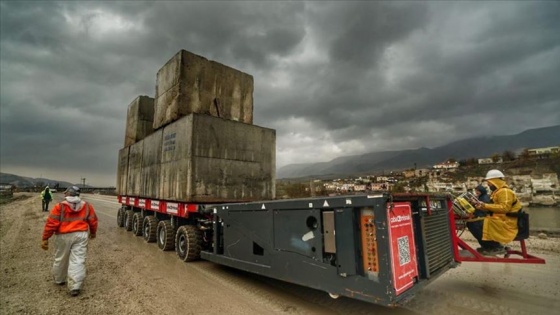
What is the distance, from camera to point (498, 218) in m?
4.77

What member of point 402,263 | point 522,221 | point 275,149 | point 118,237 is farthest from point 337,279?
point 118,237

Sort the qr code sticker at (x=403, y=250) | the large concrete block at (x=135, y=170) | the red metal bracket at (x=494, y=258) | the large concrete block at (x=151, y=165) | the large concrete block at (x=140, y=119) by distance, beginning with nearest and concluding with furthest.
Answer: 1. the qr code sticker at (x=403, y=250)
2. the red metal bracket at (x=494, y=258)
3. the large concrete block at (x=151, y=165)
4. the large concrete block at (x=135, y=170)
5. the large concrete block at (x=140, y=119)

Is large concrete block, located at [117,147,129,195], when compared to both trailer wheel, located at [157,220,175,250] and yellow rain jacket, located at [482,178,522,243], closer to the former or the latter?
trailer wheel, located at [157,220,175,250]

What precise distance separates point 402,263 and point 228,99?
719cm

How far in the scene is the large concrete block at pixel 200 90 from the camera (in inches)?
317

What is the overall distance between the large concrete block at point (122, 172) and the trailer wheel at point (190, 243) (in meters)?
7.01

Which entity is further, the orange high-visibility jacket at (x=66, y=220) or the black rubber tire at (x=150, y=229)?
the black rubber tire at (x=150, y=229)

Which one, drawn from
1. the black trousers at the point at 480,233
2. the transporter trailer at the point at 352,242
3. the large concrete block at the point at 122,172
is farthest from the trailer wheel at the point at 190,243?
the large concrete block at the point at 122,172

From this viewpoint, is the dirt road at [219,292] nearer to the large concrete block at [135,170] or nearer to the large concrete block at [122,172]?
the large concrete block at [135,170]

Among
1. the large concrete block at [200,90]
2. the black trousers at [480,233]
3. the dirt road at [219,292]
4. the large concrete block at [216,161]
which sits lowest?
the dirt road at [219,292]

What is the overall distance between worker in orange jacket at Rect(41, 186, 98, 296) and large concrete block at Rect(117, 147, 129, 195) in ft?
25.7

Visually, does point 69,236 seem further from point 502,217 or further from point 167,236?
point 502,217

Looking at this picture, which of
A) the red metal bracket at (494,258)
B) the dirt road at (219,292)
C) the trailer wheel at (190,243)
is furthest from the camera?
the trailer wheel at (190,243)

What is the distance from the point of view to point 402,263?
10.8ft
